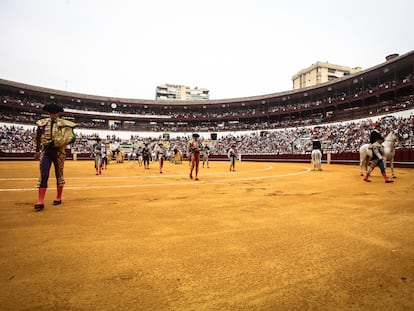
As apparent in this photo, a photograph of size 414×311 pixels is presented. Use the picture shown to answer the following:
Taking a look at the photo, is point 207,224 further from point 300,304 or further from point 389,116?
point 389,116

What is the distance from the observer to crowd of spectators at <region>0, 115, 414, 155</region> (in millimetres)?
22753

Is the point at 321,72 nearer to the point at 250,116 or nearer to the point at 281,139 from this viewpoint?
the point at 250,116

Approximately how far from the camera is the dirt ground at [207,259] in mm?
1239

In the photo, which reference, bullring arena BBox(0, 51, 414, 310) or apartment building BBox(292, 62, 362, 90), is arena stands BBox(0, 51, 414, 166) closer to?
bullring arena BBox(0, 51, 414, 310)

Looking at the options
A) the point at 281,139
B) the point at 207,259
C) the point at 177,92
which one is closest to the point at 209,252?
the point at 207,259

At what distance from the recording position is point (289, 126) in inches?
1454

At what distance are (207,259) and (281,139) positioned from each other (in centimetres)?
3626

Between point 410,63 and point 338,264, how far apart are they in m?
33.8

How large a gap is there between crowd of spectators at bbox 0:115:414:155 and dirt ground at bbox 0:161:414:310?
21.3m

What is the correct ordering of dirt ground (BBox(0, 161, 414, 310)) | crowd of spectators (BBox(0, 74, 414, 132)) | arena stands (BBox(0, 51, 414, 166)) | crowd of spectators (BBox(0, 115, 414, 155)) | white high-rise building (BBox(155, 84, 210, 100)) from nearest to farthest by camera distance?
dirt ground (BBox(0, 161, 414, 310)) < crowd of spectators (BBox(0, 115, 414, 155)) < arena stands (BBox(0, 51, 414, 166)) < crowd of spectators (BBox(0, 74, 414, 132)) < white high-rise building (BBox(155, 84, 210, 100))

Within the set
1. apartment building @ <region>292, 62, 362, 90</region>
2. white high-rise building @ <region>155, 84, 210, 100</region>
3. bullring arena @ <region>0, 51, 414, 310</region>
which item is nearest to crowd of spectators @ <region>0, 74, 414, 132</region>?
apartment building @ <region>292, 62, 362, 90</region>

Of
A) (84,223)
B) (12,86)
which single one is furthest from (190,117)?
(84,223)

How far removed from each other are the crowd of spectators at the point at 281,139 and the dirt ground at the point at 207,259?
21.3 meters

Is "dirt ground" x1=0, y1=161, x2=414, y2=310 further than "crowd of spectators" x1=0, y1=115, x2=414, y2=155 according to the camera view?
No
